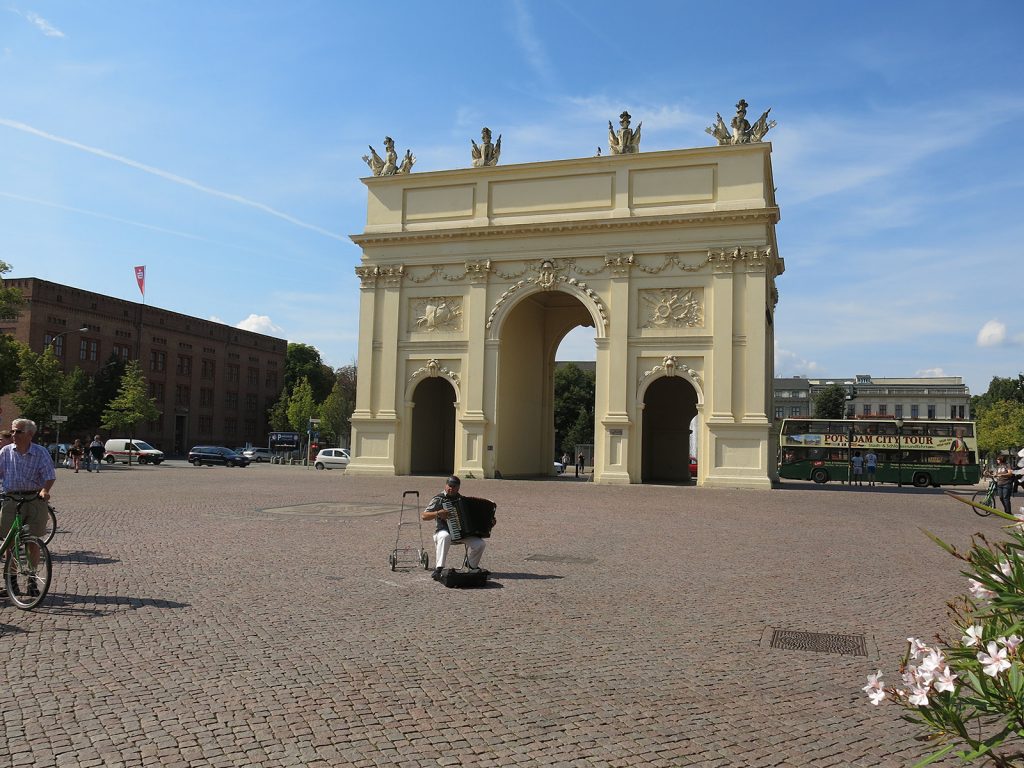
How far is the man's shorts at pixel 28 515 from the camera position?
27.3ft

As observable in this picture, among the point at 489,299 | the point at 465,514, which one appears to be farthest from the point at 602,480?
the point at 465,514

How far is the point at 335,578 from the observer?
32.0 ft

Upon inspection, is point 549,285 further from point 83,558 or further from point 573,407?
point 573,407

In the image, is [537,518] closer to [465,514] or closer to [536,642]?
[465,514]

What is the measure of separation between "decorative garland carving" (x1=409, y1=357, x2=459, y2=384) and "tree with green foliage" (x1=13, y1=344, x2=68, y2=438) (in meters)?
23.6

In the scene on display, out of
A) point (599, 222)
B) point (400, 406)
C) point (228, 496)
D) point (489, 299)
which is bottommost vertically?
point (228, 496)

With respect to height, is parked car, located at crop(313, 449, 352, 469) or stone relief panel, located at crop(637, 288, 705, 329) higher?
stone relief panel, located at crop(637, 288, 705, 329)

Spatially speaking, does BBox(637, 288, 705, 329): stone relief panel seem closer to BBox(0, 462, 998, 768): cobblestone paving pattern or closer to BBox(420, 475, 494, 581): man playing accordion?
BBox(0, 462, 998, 768): cobblestone paving pattern

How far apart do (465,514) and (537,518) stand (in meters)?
7.84

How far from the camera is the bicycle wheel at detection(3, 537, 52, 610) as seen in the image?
790cm

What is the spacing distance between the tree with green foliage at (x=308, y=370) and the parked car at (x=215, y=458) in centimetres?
3952

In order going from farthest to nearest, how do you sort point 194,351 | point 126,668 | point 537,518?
point 194,351, point 537,518, point 126,668

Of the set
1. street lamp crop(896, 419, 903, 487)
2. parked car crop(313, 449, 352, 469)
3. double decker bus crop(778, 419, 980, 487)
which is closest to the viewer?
double decker bus crop(778, 419, 980, 487)

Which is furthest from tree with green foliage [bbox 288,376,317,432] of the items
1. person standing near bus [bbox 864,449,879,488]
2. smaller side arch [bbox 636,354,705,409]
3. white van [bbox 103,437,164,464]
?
person standing near bus [bbox 864,449,879,488]
